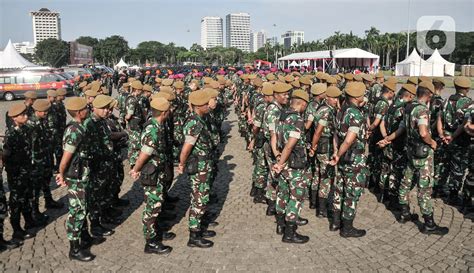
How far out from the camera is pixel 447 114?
6812 mm

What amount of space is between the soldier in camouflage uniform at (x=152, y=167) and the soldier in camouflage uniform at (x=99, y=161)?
2.77ft

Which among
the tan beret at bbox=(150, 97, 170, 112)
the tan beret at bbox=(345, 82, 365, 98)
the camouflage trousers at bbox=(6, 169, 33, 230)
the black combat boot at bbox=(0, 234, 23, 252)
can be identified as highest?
the tan beret at bbox=(345, 82, 365, 98)

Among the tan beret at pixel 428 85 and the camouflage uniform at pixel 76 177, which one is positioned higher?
the tan beret at pixel 428 85

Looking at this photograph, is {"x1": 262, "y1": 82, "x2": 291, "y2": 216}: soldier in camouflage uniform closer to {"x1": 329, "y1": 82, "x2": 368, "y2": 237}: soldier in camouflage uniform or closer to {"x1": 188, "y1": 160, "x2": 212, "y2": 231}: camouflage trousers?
{"x1": 329, "y1": 82, "x2": 368, "y2": 237}: soldier in camouflage uniform

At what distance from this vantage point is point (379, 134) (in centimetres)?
711

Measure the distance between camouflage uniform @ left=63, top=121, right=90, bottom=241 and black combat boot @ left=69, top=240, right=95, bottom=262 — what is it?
95 millimetres

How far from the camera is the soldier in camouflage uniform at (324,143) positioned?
233 inches

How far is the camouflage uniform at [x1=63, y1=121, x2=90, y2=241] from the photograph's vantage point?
484 cm

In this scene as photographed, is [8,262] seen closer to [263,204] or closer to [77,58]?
[263,204]

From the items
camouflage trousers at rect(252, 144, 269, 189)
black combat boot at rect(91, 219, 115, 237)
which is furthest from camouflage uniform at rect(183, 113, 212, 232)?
camouflage trousers at rect(252, 144, 269, 189)

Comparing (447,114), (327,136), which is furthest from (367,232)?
(447,114)

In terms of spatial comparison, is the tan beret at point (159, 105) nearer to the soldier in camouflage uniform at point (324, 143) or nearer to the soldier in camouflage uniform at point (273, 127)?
the soldier in camouflage uniform at point (273, 127)

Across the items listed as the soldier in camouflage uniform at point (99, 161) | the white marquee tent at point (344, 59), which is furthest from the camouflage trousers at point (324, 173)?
the white marquee tent at point (344, 59)

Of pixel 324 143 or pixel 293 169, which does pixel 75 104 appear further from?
pixel 324 143
